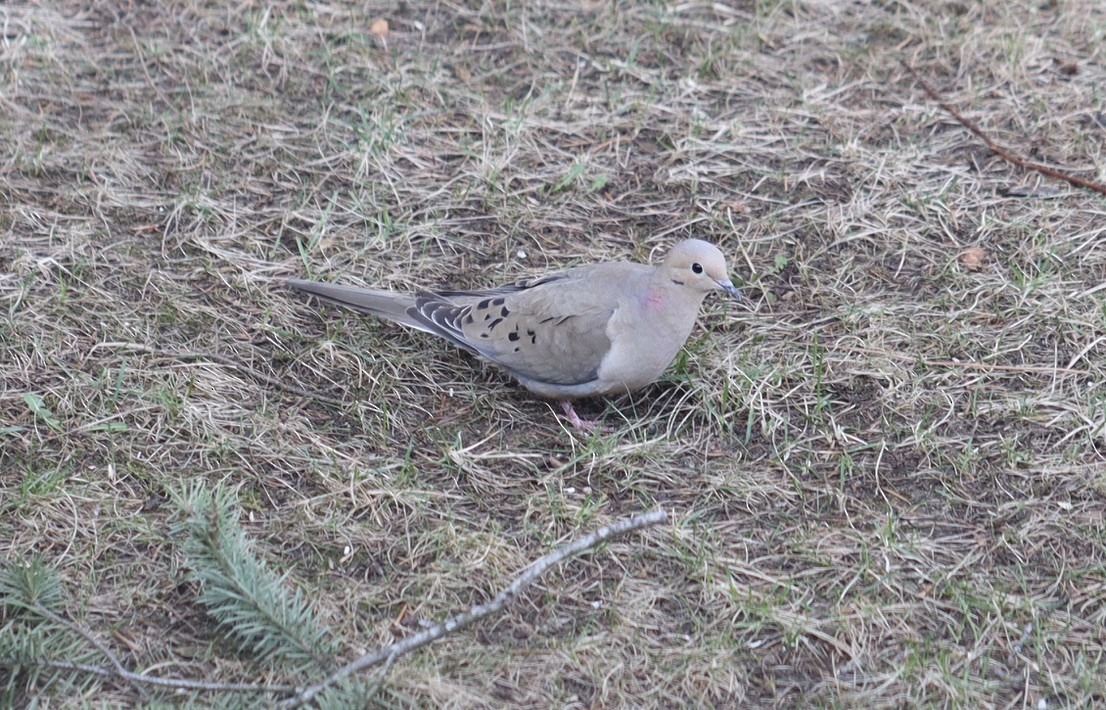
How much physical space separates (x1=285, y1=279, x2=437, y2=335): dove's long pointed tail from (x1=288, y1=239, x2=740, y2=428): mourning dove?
11 mm

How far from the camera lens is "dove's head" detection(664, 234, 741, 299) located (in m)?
3.57

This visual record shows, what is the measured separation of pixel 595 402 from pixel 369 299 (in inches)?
33.1

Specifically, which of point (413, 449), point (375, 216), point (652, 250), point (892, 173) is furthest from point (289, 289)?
point (892, 173)

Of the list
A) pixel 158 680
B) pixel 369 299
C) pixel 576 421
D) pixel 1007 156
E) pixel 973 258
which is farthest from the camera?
pixel 1007 156

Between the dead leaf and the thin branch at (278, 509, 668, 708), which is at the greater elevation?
the thin branch at (278, 509, 668, 708)

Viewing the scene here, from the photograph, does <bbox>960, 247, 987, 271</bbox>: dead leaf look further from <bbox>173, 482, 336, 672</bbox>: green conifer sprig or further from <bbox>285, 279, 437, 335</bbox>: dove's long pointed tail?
<bbox>173, 482, 336, 672</bbox>: green conifer sprig

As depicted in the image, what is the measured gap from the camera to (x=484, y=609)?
2.96 meters

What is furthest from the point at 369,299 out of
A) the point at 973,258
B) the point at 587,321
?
the point at 973,258

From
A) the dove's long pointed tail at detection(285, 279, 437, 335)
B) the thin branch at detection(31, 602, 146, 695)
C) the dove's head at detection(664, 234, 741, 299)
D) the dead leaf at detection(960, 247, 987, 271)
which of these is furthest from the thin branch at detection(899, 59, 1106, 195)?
the thin branch at detection(31, 602, 146, 695)

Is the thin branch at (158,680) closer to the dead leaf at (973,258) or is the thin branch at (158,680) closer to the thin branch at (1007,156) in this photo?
the dead leaf at (973,258)

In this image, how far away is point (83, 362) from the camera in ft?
12.3

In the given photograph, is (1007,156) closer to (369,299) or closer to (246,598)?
(369,299)

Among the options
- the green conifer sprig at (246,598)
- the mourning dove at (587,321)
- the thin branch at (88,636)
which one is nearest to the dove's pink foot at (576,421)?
the mourning dove at (587,321)

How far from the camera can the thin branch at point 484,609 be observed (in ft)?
8.96
